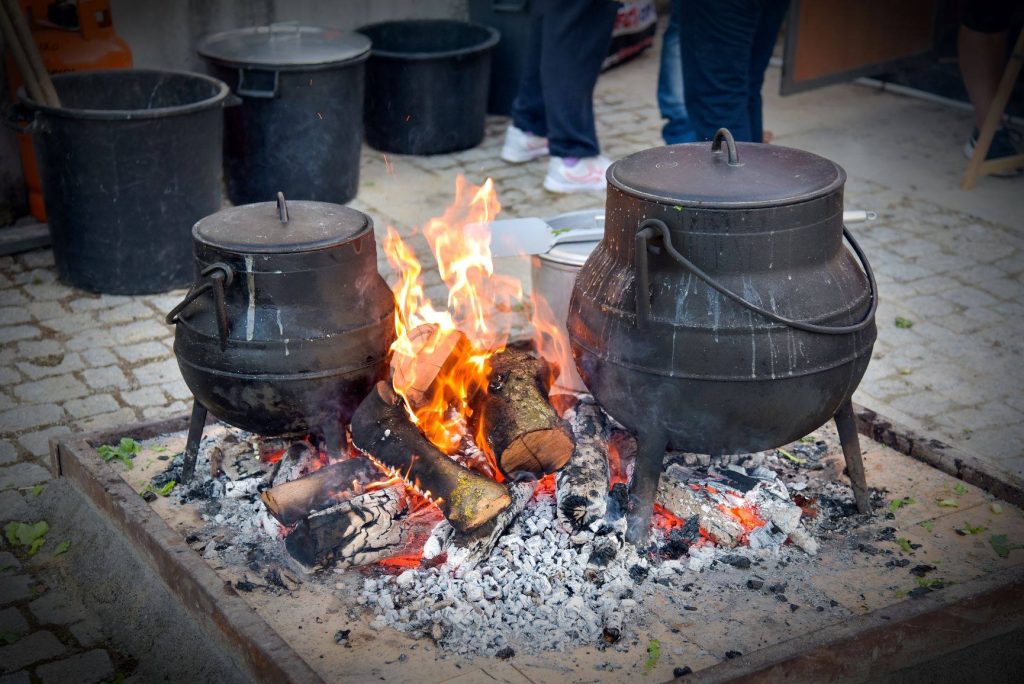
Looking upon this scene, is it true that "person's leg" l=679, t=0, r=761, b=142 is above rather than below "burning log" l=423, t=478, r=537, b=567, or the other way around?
above

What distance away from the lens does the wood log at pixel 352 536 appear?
3.58 m

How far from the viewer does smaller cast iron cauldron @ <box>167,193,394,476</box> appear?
11.8ft

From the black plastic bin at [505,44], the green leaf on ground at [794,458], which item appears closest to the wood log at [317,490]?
the green leaf on ground at [794,458]

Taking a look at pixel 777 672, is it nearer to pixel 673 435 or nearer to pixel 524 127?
pixel 673 435

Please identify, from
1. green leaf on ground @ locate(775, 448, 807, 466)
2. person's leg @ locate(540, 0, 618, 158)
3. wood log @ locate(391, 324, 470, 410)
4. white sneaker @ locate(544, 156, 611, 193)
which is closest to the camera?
wood log @ locate(391, 324, 470, 410)

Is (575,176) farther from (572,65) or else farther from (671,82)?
(671,82)

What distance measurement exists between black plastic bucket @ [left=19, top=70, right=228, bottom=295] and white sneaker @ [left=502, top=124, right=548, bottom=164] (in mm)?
2289

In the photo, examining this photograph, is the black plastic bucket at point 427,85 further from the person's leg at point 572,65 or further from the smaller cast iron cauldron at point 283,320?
the smaller cast iron cauldron at point 283,320

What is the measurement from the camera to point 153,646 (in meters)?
3.58

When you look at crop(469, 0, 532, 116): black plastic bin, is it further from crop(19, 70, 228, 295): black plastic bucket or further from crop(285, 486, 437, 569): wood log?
crop(285, 486, 437, 569): wood log

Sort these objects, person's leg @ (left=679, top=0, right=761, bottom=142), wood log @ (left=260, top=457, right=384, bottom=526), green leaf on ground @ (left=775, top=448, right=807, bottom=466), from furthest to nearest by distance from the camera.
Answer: person's leg @ (left=679, top=0, right=761, bottom=142), green leaf on ground @ (left=775, top=448, right=807, bottom=466), wood log @ (left=260, top=457, right=384, bottom=526)

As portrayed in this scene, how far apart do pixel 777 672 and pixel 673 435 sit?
794 mm

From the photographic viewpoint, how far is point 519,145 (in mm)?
7945

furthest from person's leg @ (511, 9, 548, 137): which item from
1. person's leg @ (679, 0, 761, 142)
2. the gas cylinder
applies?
the gas cylinder
